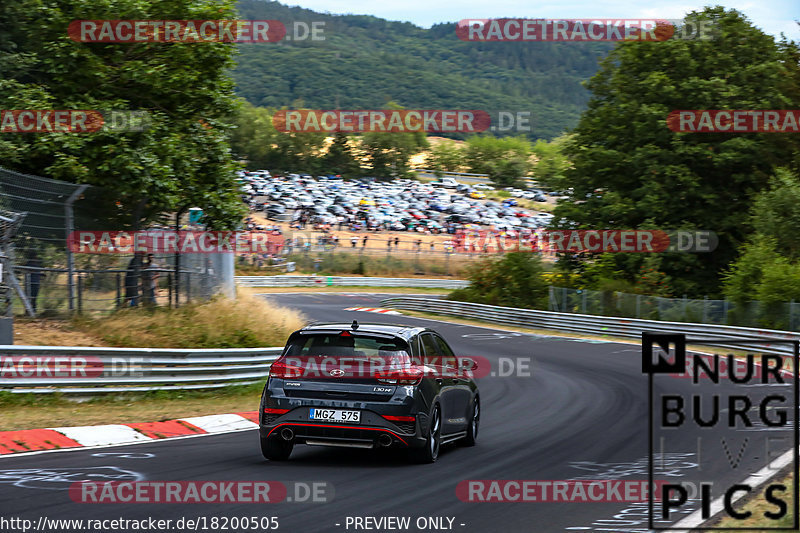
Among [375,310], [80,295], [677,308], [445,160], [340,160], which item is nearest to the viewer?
[80,295]

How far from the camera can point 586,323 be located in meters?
35.2

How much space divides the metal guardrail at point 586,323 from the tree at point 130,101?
14.1 m

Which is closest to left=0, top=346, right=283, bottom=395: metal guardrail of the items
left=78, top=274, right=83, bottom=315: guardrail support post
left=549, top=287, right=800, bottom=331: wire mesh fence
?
left=78, top=274, right=83, bottom=315: guardrail support post

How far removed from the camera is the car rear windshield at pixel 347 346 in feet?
32.7

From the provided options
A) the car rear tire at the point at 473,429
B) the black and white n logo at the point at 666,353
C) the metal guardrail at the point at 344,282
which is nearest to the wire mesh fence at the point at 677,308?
the car rear tire at the point at 473,429

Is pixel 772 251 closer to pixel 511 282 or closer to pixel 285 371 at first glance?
pixel 511 282

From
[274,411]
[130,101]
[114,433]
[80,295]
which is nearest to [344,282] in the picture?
[130,101]

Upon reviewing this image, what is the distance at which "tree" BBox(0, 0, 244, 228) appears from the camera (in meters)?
19.0

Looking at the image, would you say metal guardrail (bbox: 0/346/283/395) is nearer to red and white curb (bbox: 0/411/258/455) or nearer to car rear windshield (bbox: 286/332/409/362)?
red and white curb (bbox: 0/411/258/455)

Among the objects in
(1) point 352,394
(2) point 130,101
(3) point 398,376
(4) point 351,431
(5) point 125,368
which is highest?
(2) point 130,101

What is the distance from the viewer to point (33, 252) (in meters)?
16.1

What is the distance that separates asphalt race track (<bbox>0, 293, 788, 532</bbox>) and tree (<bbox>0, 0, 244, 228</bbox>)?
21.2ft

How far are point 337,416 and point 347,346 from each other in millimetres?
807

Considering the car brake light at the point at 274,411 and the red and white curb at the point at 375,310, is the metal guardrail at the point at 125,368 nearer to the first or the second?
the car brake light at the point at 274,411
